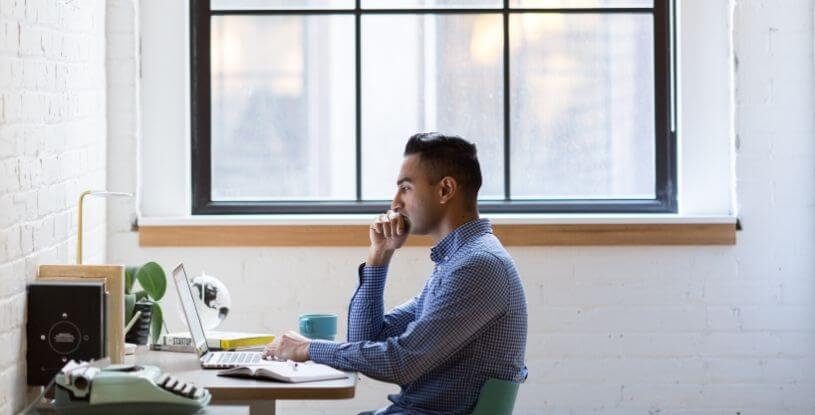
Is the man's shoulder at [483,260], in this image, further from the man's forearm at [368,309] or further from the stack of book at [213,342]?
the stack of book at [213,342]

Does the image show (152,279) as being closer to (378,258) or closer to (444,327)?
(378,258)

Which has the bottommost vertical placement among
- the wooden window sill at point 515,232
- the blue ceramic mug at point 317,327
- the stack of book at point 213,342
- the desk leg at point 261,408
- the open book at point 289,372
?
the desk leg at point 261,408

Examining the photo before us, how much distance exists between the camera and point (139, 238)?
176 inches

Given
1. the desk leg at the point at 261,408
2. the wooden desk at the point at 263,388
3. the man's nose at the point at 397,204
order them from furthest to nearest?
the man's nose at the point at 397,204 < the desk leg at the point at 261,408 < the wooden desk at the point at 263,388

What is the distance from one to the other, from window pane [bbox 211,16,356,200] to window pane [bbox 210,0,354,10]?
4cm

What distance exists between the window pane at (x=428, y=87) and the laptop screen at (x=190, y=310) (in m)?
1.31

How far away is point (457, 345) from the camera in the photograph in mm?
3041

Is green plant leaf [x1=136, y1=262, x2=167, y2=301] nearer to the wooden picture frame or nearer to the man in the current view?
the wooden picture frame

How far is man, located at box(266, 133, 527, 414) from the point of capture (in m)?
3.05

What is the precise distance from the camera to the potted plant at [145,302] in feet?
11.5

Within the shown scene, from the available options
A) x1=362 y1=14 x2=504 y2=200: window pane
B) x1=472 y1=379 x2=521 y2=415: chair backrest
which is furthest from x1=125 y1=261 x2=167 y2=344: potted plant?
x1=362 y1=14 x2=504 y2=200: window pane

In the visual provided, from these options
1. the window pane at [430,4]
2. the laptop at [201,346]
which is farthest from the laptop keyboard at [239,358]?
the window pane at [430,4]

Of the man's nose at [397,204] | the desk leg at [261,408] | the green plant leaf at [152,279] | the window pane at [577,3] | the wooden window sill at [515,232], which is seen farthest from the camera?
the window pane at [577,3]

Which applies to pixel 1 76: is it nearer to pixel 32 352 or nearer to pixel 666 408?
pixel 32 352
